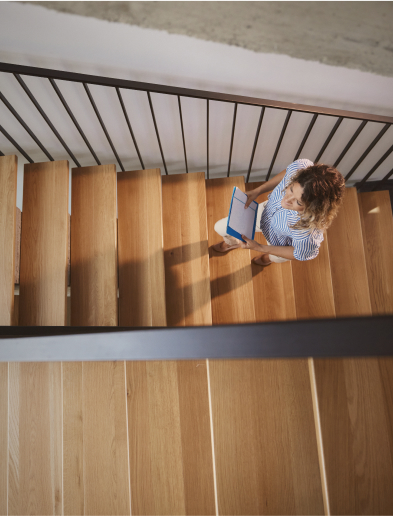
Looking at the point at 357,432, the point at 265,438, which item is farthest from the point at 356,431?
the point at 265,438

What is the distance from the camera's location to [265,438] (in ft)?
5.04

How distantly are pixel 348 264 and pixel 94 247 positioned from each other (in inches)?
78.1

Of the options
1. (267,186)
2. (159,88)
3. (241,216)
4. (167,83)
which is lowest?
(241,216)

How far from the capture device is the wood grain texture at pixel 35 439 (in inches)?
63.1

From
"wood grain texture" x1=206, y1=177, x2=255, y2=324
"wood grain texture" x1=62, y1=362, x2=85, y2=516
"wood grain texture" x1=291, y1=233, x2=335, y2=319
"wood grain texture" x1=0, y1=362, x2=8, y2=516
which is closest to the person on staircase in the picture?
"wood grain texture" x1=206, y1=177, x2=255, y2=324

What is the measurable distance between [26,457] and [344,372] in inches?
65.4

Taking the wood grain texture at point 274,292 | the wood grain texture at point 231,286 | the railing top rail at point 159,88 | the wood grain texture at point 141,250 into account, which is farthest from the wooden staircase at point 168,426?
the wood grain texture at point 274,292

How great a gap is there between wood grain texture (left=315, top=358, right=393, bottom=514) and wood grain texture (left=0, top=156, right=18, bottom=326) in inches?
68.9

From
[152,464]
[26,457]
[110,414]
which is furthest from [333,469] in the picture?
[26,457]

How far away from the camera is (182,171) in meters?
2.90

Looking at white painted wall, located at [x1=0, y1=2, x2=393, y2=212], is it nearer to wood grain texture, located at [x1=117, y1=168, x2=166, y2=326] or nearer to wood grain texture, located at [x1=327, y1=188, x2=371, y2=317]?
wood grain texture, located at [x1=117, y1=168, x2=166, y2=326]

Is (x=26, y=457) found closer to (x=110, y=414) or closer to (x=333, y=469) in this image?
(x=110, y=414)

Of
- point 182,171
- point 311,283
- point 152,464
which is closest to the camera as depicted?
point 152,464

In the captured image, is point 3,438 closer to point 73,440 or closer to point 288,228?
point 73,440
